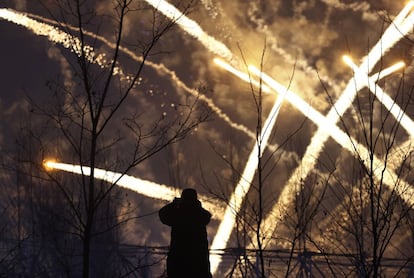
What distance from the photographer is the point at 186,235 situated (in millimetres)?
8570

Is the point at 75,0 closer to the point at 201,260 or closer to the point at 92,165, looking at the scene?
the point at 92,165

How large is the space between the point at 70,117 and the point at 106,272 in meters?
28.1

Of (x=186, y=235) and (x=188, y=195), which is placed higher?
(x=188, y=195)

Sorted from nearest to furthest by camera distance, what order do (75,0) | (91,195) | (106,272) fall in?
1. (91,195)
2. (75,0)
3. (106,272)

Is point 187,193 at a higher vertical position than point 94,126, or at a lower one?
lower

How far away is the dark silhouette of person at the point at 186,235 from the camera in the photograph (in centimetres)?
844

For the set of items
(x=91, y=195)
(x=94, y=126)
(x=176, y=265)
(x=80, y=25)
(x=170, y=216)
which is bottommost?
(x=176, y=265)

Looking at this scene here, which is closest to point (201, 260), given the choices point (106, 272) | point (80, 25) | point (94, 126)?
point (94, 126)

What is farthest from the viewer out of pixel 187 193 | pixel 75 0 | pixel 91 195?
pixel 75 0

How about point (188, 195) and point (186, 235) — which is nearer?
point (188, 195)

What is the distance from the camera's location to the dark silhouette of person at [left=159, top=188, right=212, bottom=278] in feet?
27.7

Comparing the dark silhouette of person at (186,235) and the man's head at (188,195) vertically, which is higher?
the man's head at (188,195)

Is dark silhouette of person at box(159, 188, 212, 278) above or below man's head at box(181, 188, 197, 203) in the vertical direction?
below

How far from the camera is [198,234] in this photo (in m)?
8.59
